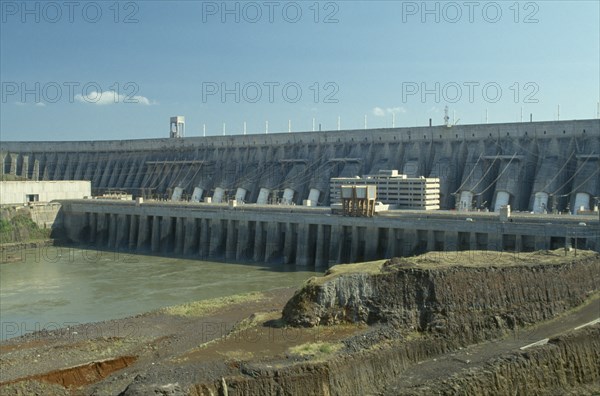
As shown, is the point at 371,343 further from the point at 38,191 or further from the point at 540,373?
the point at 38,191

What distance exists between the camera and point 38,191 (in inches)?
2400

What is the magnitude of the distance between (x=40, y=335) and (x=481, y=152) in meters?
38.1

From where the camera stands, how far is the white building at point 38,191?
57969 mm

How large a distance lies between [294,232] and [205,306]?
16.9 meters

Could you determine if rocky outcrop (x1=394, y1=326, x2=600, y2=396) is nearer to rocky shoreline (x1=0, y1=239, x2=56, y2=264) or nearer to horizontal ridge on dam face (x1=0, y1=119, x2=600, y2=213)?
horizontal ridge on dam face (x1=0, y1=119, x2=600, y2=213)

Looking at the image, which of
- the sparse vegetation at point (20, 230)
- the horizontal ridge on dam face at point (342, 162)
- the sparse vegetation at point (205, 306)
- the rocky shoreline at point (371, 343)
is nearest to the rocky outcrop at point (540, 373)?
the rocky shoreline at point (371, 343)

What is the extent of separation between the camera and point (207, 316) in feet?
88.3

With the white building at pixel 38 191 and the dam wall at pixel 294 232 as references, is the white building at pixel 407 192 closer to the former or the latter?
the dam wall at pixel 294 232

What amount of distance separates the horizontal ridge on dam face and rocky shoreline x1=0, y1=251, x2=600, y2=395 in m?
22.8

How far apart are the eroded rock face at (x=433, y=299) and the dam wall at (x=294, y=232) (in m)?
9.31

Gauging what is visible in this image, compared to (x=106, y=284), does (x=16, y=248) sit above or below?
above

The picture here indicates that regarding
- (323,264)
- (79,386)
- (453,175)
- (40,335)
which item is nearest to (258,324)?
(79,386)

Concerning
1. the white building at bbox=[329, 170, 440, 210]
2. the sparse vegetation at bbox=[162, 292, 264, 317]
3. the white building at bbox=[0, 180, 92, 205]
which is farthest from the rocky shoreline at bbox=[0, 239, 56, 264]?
the white building at bbox=[329, 170, 440, 210]

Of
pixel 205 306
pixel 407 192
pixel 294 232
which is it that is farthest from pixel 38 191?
pixel 205 306
